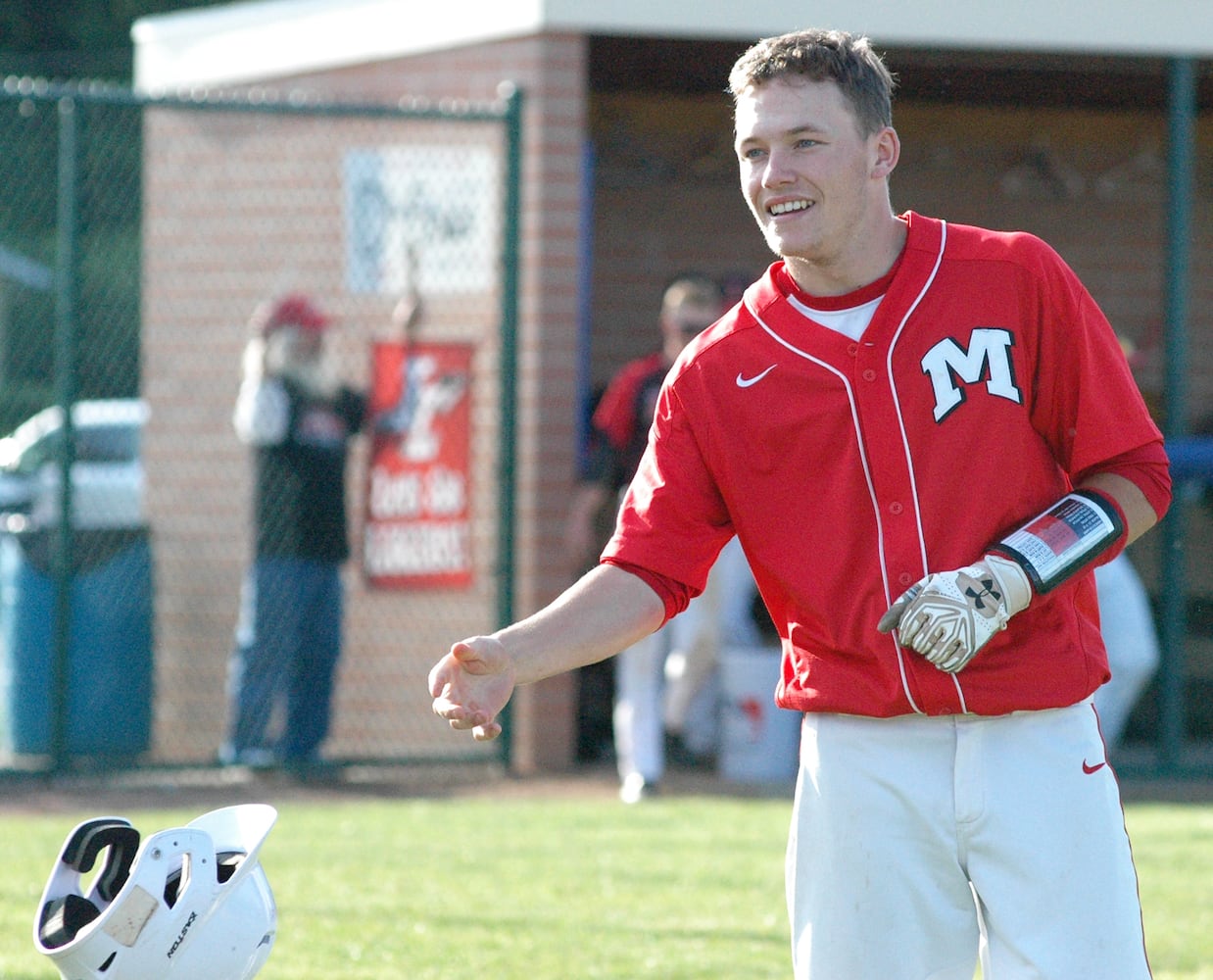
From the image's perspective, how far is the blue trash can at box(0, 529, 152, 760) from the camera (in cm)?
907

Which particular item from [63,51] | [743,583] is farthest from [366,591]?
[63,51]

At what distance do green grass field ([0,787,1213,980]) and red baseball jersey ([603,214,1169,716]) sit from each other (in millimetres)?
2265

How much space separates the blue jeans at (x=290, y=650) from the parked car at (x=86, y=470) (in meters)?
0.91

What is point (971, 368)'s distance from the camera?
10.1 ft

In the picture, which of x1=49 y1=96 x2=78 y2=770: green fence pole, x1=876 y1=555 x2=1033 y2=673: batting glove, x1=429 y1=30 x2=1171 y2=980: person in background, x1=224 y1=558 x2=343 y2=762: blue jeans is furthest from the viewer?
x1=224 y1=558 x2=343 y2=762: blue jeans

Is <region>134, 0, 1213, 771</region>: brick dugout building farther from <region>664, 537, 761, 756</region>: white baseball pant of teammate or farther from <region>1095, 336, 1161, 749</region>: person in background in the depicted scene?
<region>1095, 336, 1161, 749</region>: person in background

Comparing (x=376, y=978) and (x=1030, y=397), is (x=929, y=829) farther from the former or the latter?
(x=376, y=978)

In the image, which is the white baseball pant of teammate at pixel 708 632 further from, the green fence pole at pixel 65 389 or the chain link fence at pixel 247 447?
the green fence pole at pixel 65 389

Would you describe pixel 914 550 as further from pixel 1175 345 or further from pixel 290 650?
pixel 1175 345

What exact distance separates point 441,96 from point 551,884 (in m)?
4.72

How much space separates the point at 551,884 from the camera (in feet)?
21.2

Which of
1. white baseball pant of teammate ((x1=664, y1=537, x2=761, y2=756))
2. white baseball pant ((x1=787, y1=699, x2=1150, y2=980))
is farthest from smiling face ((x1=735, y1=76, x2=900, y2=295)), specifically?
white baseball pant of teammate ((x1=664, y1=537, x2=761, y2=756))

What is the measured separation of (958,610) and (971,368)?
1.37ft

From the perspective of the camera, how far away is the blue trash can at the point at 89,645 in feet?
29.8
